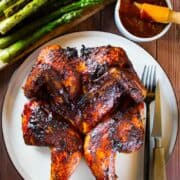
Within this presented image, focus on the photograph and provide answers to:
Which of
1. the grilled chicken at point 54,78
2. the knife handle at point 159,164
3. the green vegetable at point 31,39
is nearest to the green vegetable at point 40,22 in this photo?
the green vegetable at point 31,39

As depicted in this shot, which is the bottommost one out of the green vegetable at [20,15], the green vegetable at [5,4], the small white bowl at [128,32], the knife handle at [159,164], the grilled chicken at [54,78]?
the knife handle at [159,164]

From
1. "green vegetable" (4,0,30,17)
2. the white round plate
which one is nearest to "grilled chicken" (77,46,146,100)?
the white round plate

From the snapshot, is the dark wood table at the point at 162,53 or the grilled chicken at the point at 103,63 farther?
the dark wood table at the point at 162,53

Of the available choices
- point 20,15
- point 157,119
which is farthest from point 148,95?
point 20,15

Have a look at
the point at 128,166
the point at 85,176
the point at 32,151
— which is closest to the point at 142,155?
the point at 128,166

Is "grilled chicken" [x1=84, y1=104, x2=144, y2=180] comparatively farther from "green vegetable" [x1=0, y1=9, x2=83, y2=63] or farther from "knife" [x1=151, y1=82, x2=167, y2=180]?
"green vegetable" [x1=0, y1=9, x2=83, y2=63]

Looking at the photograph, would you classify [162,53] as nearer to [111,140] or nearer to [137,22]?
[137,22]

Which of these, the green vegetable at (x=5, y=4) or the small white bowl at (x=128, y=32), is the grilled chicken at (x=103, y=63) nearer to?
the small white bowl at (x=128, y=32)
